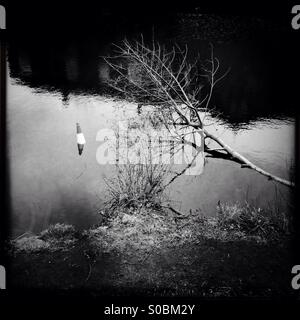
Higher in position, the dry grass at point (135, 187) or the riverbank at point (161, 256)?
the dry grass at point (135, 187)

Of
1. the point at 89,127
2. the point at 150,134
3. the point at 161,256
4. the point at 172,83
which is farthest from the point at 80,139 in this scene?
the point at 161,256

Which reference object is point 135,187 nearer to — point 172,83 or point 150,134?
point 150,134

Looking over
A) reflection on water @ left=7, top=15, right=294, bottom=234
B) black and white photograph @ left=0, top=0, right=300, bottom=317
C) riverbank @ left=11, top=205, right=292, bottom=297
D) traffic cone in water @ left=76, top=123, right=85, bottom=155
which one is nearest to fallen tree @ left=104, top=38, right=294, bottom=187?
black and white photograph @ left=0, top=0, right=300, bottom=317

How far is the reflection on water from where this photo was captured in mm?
3201

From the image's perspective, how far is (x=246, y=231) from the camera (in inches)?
Result: 128

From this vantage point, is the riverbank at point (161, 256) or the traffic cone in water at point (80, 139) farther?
the traffic cone in water at point (80, 139)

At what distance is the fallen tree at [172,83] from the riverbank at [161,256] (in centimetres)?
87

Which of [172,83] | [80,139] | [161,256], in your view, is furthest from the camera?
[172,83]

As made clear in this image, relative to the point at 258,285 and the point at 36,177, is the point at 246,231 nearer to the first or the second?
the point at 258,285

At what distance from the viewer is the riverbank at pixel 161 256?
9.78 feet

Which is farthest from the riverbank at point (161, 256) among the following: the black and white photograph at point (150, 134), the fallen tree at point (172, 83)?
the fallen tree at point (172, 83)

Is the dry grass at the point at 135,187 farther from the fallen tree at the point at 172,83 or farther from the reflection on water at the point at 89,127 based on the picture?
the fallen tree at the point at 172,83

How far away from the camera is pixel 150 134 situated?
3.30 m

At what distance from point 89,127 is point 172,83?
1216mm
